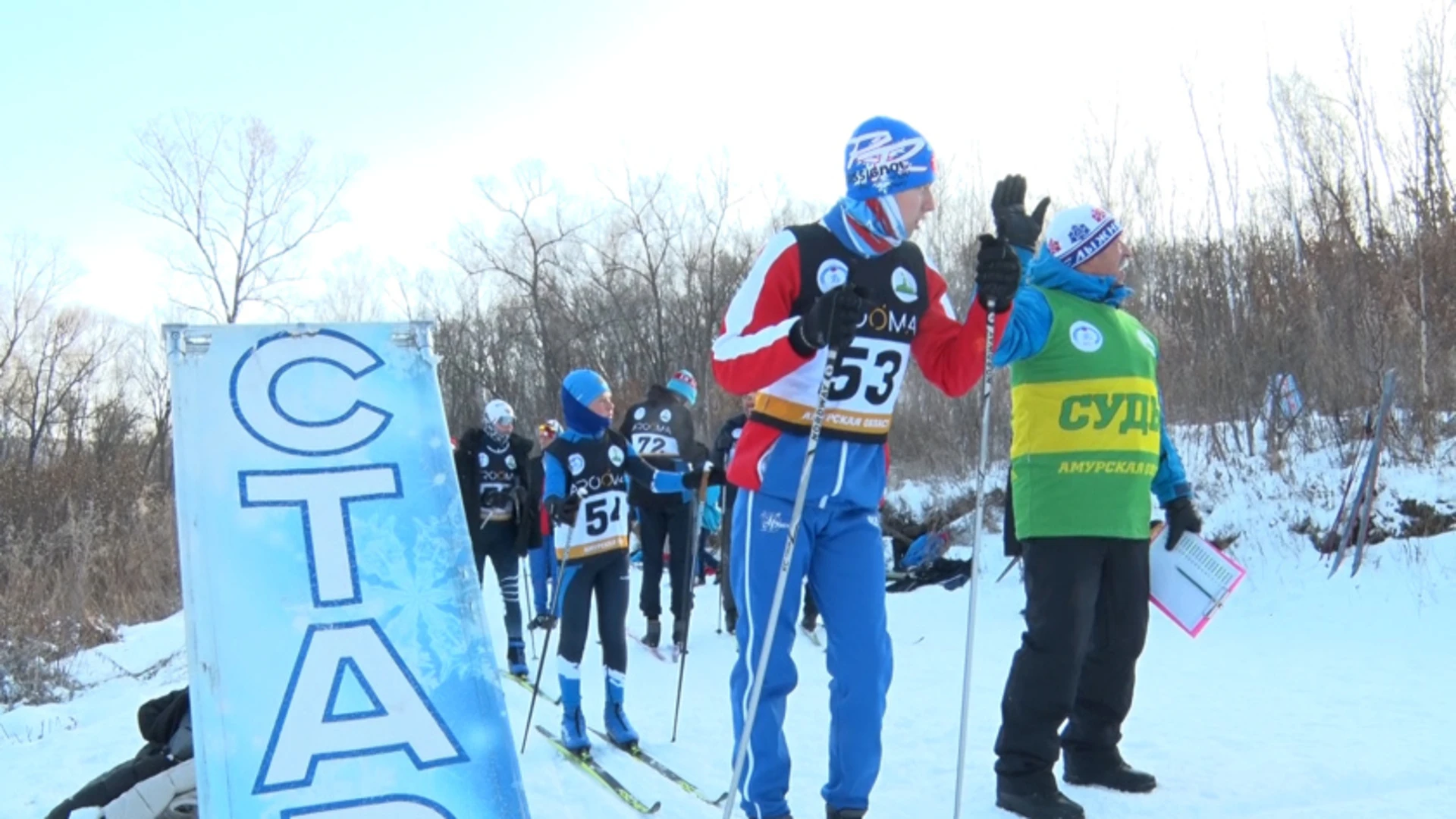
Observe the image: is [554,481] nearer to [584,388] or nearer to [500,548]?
[584,388]

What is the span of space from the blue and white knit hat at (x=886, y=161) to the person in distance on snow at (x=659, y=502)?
6.11 m

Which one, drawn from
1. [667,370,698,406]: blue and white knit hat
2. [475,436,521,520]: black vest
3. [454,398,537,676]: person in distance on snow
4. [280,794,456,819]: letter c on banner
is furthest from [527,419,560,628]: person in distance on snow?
[280,794,456,819]: letter c on banner

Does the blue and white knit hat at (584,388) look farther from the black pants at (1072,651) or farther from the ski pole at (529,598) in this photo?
the ski pole at (529,598)

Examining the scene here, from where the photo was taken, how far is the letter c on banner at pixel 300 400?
2807 mm

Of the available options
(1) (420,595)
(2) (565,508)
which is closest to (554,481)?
(2) (565,508)

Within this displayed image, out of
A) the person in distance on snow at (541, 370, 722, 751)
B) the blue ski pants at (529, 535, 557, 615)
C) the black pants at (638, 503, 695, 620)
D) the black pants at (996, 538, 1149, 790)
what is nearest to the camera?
the black pants at (996, 538, 1149, 790)

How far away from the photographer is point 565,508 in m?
6.27

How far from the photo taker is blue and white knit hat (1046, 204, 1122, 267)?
4051 mm

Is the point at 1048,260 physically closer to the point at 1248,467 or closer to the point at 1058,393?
the point at 1058,393

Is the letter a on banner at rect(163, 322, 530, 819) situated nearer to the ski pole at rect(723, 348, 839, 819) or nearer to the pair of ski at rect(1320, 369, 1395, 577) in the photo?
the ski pole at rect(723, 348, 839, 819)

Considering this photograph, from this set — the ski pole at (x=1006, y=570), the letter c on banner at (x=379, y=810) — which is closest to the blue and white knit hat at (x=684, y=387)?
the ski pole at (x=1006, y=570)

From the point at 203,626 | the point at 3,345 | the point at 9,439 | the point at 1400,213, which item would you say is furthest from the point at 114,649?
the point at 3,345

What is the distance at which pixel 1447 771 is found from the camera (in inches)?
152

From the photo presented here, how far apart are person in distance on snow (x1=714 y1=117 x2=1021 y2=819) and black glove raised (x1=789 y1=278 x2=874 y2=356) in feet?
0.24
